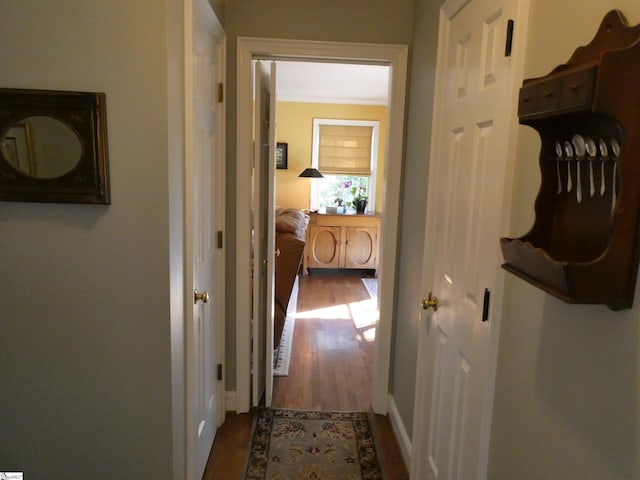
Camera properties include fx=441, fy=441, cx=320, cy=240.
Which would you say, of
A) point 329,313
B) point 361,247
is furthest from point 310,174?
point 329,313

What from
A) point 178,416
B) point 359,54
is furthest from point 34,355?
point 359,54

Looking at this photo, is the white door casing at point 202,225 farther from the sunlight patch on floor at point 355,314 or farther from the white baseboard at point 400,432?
the sunlight patch on floor at point 355,314

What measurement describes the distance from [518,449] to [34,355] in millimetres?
1499

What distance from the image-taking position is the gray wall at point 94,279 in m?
1.33

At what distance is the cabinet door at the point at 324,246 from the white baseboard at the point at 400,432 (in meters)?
3.33

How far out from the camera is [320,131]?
20.7 ft

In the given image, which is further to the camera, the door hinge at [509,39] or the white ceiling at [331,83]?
the white ceiling at [331,83]

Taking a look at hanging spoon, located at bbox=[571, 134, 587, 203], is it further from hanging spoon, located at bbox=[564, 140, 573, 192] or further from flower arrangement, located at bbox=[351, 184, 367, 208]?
flower arrangement, located at bbox=[351, 184, 367, 208]

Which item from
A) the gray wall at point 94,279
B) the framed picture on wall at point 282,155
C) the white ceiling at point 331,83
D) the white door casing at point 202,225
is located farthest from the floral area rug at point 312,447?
the framed picture on wall at point 282,155

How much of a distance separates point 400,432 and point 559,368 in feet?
5.36

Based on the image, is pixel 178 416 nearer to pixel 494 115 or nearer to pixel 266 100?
pixel 494 115

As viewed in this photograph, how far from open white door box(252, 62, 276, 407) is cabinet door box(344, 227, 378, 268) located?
3.19 metres

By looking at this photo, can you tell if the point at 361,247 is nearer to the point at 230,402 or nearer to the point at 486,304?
the point at 230,402

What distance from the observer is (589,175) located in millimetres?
817
